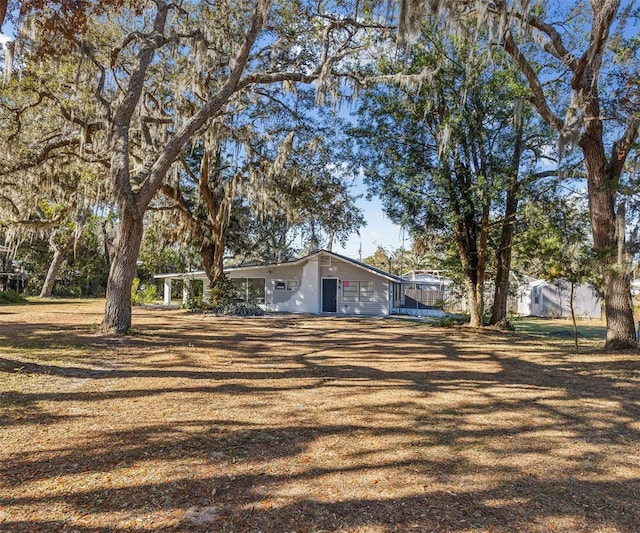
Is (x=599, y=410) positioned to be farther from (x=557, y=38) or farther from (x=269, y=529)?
(x=557, y=38)

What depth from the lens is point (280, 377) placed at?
6.29 m

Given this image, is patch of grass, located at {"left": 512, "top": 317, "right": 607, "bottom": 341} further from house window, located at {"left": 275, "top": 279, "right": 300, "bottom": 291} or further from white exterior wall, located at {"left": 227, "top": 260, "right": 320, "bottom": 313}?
house window, located at {"left": 275, "top": 279, "right": 300, "bottom": 291}

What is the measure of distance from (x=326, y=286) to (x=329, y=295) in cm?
50

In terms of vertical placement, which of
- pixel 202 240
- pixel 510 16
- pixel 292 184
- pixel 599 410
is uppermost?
pixel 510 16

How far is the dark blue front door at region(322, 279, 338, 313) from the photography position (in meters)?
23.1

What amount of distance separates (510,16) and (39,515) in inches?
372

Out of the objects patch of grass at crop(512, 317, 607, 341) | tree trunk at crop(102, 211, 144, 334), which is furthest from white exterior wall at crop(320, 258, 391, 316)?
tree trunk at crop(102, 211, 144, 334)

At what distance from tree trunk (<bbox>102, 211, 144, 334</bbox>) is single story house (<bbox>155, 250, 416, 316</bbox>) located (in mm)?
12307

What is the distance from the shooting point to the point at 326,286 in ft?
76.0

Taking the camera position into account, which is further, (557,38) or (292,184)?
(292,184)

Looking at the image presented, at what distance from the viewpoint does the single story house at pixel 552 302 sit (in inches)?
1024

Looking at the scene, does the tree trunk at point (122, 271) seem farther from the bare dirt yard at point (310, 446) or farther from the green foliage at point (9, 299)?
the green foliage at point (9, 299)

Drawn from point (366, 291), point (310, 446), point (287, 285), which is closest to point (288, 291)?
point (287, 285)

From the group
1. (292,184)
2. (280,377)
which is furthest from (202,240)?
(280,377)
